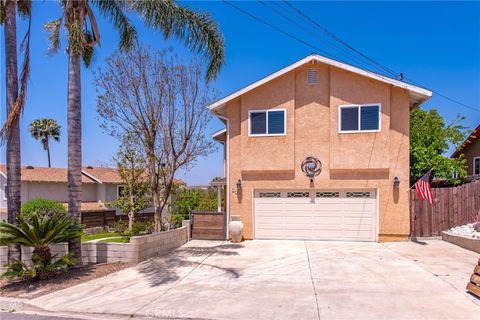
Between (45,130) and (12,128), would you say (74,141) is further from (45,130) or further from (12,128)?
(45,130)

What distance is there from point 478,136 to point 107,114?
23.0m

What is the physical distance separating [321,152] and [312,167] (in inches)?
28.5

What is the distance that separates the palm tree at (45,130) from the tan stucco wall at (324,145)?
129ft

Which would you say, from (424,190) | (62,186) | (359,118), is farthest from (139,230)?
(62,186)

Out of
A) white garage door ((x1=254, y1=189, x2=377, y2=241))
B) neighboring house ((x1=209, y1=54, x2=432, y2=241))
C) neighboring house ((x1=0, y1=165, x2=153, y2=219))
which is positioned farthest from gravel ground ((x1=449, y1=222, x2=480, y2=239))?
neighboring house ((x1=0, y1=165, x2=153, y2=219))

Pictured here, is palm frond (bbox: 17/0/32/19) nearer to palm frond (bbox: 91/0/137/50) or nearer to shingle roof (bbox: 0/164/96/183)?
palm frond (bbox: 91/0/137/50)

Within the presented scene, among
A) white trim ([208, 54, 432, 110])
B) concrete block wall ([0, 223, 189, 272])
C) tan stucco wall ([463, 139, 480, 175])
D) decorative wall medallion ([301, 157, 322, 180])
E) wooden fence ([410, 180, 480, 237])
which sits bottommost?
concrete block wall ([0, 223, 189, 272])

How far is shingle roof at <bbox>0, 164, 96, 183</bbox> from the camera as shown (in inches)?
998

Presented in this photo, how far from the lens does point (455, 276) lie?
29.5ft

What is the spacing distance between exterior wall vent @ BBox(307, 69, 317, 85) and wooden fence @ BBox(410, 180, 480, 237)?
236 inches

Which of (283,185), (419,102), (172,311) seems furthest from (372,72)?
(172,311)

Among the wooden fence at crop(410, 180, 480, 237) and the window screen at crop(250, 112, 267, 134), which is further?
the window screen at crop(250, 112, 267, 134)

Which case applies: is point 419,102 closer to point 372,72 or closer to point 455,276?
point 372,72

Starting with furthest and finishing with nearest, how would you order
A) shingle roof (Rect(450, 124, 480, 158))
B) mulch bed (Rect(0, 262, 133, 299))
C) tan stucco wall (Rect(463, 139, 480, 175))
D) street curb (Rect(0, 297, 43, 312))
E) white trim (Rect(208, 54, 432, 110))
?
1. tan stucco wall (Rect(463, 139, 480, 175))
2. shingle roof (Rect(450, 124, 480, 158))
3. white trim (Rect(208, 54, 432, 110))
4. mulch bed (Rect(0, 262, 133, 299))
5. street curb (Rect(0, 297, 43, 312))
